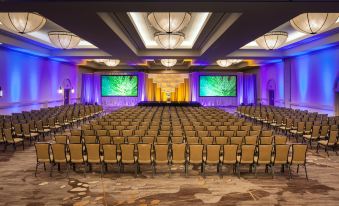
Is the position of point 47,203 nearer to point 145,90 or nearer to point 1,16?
point 1,16

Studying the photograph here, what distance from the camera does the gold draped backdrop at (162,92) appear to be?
108 feet

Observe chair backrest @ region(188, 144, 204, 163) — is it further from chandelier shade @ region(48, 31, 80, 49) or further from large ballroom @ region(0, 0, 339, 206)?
chandelier shade @ region(48, 31, 80, 49)

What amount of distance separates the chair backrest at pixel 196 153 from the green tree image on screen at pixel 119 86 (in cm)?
2547

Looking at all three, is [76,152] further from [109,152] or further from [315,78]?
[315,78]

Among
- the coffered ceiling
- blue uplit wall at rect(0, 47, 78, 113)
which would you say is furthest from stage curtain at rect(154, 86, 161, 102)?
the coffered ceiling

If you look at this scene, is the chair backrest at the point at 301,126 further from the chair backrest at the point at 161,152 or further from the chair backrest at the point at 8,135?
the chair backrest at the point at 8,135

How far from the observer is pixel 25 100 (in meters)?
18.1

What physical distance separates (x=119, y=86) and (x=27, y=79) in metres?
14.1

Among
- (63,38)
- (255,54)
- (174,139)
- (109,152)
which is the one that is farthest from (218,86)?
(109,152)

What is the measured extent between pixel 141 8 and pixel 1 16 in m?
3.99

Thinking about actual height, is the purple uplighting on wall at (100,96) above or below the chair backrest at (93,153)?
above

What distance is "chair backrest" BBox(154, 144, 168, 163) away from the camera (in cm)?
673

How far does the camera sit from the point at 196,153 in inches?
263

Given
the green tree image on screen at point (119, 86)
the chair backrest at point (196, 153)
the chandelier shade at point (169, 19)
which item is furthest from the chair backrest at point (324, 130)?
the green tree image on screen at point (119, 86)
